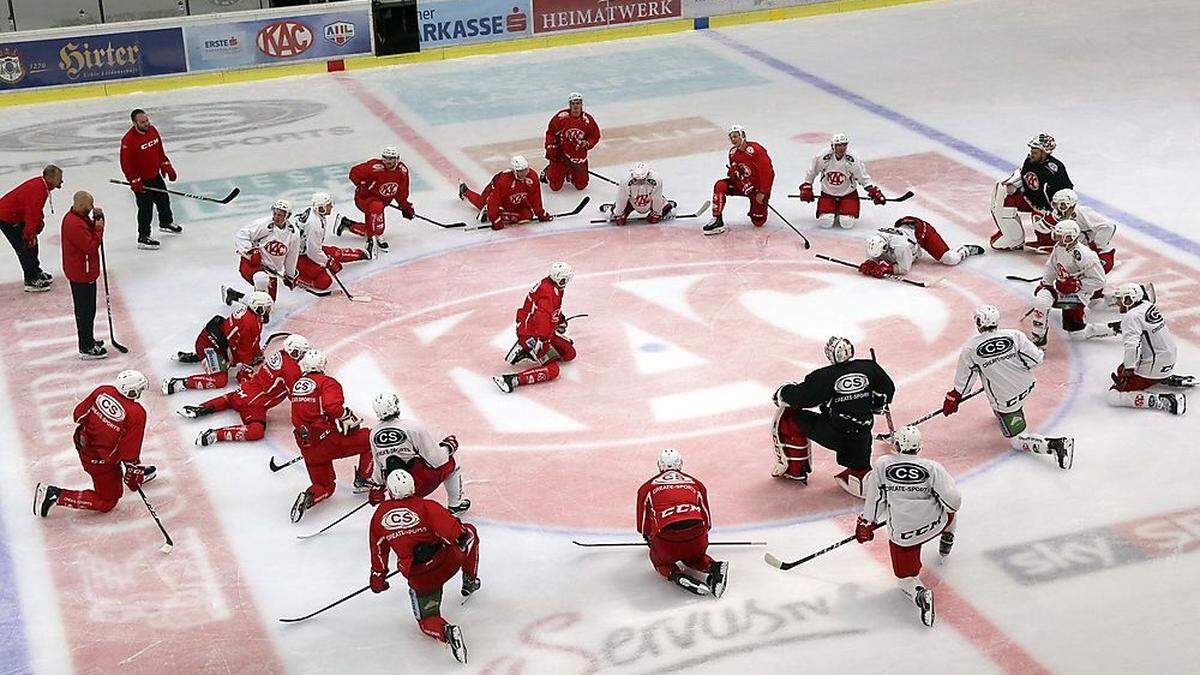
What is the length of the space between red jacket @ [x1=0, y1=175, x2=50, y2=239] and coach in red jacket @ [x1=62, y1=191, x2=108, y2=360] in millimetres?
1237

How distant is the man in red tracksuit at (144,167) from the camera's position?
13.7 meters

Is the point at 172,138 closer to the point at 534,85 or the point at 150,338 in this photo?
the point at 534,85

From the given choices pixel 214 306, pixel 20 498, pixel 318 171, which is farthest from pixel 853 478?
pixel 318 171

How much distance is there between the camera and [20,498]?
9656 millimetres

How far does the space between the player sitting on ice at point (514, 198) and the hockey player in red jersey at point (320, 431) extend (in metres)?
4.89

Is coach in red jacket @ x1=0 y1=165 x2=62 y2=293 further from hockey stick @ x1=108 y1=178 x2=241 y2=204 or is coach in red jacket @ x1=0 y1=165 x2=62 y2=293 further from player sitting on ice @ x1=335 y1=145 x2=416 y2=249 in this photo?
player sitting on ice @ x1=335 y1=145 x2=416 y2=249

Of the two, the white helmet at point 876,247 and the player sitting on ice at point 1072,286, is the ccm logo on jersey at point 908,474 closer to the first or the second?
the player sitting on ice at point 1072,286

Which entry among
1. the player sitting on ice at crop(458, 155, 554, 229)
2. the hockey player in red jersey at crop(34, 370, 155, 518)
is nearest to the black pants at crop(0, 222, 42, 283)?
the player sitting on ice at crop(458, 155, 554, 229)

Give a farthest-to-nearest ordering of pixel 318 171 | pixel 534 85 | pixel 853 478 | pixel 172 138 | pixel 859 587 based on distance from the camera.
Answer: pixel 534 85 < pixel 172 138 < pixel 318 171 < pixel 853 478 < pixel 859 587

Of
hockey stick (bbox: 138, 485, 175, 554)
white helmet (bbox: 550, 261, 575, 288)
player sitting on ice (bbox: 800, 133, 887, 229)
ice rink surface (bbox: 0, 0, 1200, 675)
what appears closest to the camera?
ice rink surface (bbox: 0, 0, 1200, 675)

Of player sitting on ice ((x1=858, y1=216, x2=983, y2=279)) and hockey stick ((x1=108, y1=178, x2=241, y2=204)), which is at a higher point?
hockey stick ((x1=108, y1=178, x2=241, y2=204))

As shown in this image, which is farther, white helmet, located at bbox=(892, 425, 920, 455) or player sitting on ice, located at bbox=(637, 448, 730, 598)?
player sitting on ice, located at bbox=(637, 448, 730, 598)

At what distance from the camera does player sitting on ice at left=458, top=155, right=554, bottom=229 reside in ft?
45.7

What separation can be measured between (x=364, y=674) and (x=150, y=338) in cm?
515
